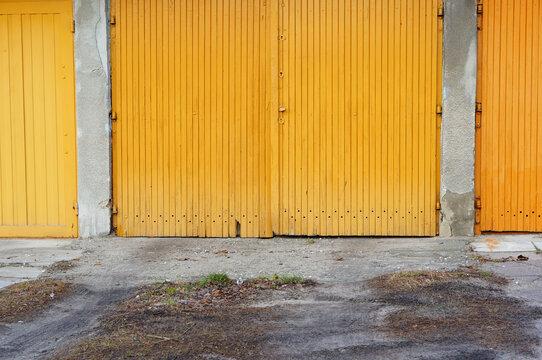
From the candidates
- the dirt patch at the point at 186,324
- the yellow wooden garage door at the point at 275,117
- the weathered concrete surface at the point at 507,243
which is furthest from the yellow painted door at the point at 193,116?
the weathered concrete surface at the point at 507,243

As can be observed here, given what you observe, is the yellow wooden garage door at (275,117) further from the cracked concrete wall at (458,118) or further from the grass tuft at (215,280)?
the grass tuft at (215,280)

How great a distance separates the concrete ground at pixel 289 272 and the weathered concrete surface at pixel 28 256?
0.01 metres

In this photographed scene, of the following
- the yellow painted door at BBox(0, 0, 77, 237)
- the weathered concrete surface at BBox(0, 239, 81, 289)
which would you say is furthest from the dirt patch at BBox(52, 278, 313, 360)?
the yellow painted door at BBox(0, 0, 77, 237)

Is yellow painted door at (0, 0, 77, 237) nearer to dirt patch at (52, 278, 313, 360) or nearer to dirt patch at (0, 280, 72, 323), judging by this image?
dirt patch at (0, 280, 72, 323)

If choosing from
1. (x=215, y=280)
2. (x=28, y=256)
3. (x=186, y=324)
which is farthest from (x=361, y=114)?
(x=28, y=256)

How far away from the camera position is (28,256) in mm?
7453

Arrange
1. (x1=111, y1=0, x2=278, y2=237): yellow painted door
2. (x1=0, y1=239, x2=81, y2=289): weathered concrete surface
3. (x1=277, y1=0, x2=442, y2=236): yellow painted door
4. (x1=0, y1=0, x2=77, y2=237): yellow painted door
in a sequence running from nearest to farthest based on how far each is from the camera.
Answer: (x1=0, y1=239, x2=81, y2=289): weathered concrete surface < (x1=277, y1=0, x2=442, y2=236): yellow painted door < (x1=111, y1=0, x2=278, y2=237): yellow painted door < (x1=0, y1=0, x2=77, y2=237): yellow painted door

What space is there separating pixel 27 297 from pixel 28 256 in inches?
68.8

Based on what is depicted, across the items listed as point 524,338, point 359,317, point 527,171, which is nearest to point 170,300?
point 359,317

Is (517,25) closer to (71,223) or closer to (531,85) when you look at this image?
(531,85)

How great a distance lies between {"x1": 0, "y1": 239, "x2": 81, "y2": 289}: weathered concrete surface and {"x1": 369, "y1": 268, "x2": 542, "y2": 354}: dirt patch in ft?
11.3

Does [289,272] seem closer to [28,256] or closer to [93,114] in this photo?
[28,256]

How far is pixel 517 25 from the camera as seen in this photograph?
7.57 metres

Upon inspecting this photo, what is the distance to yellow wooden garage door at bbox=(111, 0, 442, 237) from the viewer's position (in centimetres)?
775
